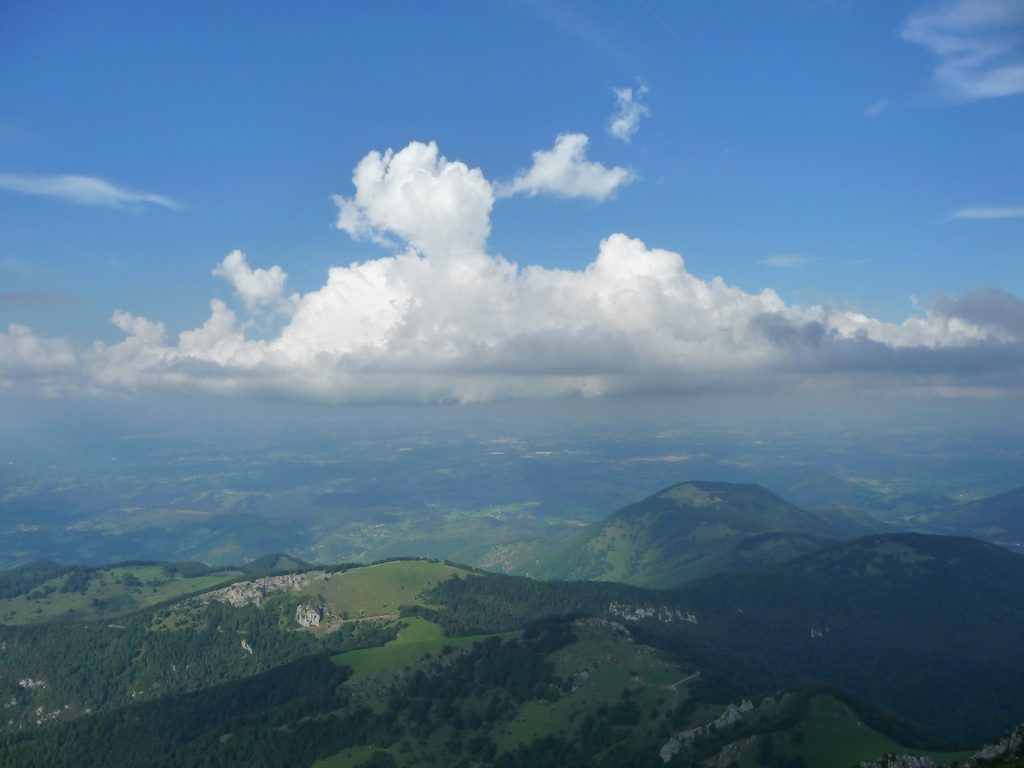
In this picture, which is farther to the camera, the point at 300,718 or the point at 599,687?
the point at 300,718

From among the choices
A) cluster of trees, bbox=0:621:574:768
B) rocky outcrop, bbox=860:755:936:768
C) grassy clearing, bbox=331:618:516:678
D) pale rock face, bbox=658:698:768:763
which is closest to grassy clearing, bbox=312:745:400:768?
cluster of trees, bbox=0:621:574:768

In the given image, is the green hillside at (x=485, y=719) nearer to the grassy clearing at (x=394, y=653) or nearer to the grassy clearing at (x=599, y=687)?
the grassy clearing at (x=599, y=687)

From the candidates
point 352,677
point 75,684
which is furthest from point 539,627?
point 75,684

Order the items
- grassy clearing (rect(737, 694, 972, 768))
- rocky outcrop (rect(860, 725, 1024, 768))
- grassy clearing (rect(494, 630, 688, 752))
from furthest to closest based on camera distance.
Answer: grassy clearing (rect(494, 630, 688, 752)) → grassy clearing (rect(737, 694, 972, 768)) → rocky outcrop (rect(860, 725, 1024, 768))

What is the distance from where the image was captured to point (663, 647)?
6324 inches

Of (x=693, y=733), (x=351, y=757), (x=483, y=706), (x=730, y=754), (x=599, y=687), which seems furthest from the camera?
(x=483, y=706)

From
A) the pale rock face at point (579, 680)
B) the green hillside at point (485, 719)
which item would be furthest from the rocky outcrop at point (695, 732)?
the pale rock face at point (579, 680)

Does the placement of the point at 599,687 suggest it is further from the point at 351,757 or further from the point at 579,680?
the point at 351,757

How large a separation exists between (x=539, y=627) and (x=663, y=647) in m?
30.8

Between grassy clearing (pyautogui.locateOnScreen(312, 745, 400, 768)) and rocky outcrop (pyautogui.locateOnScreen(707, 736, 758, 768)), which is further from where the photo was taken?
grassy clearing (pyautogui.locateOnScreen(312, 745, 400, 768))

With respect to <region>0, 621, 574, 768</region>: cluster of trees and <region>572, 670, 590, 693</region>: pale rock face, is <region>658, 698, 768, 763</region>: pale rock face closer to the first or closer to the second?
<region>572, 670, 590, 693</region>: pale rock face

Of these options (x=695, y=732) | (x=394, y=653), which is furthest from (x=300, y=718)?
(x=695, y=732)

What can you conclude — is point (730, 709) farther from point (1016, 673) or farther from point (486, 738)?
point (1016, 673)

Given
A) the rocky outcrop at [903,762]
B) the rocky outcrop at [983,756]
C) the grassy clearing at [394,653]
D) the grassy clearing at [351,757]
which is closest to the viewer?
the rocky outcrop at [983,756]
